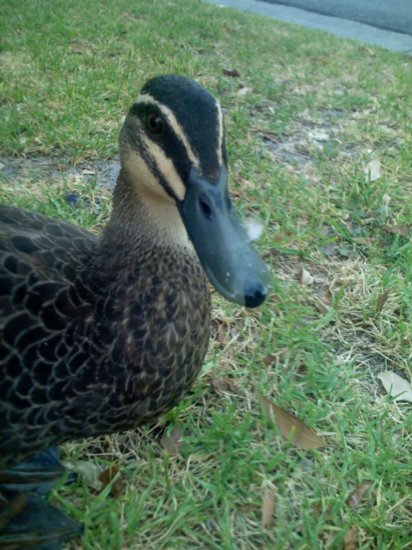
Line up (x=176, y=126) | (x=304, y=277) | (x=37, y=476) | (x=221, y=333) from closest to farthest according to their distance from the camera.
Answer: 1. (x=176, y=126)
2. (x=37, y=476)
3. (x=221, y=333)
4. (x=304, y=277)

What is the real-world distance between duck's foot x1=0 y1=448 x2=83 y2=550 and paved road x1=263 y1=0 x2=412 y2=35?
24.0 feet

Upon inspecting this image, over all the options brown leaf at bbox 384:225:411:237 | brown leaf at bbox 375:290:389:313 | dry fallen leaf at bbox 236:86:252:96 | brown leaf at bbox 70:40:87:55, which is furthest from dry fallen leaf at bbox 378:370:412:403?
brown leaf at bbox 70:40:87:55

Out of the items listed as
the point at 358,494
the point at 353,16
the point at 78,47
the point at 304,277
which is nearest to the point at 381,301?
the point at 304,277

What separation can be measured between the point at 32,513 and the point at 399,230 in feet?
6.14

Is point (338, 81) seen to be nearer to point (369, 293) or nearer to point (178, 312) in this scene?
point (369, 293)

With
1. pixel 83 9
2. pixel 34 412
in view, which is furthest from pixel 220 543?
pixel 83 9

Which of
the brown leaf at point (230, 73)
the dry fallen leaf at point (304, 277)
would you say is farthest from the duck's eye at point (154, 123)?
the brown leaf at point (230, 73)

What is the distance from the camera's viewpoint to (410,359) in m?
2.00

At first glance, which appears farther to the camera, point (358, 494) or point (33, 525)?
point (358, 494)

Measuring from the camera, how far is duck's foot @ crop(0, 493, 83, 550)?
1365 millimetres

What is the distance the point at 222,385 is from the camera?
185 cm

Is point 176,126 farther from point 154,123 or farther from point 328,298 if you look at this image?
point 328,298

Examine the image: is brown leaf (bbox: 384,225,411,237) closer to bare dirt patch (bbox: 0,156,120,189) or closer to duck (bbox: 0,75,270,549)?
bare dirt patch (bbox: 0,156,120,189)

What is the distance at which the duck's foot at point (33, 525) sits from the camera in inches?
53.7
